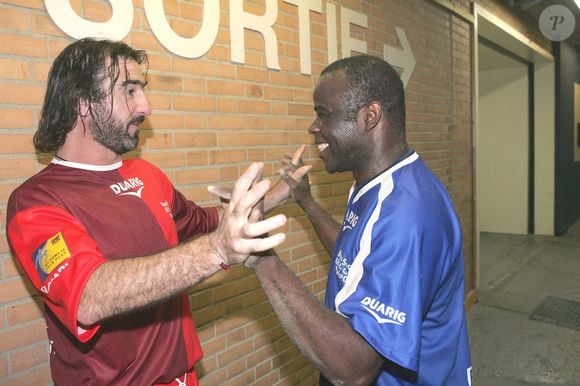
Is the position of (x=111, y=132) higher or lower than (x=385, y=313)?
higher

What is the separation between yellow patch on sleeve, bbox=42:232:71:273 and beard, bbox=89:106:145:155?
1.55ft

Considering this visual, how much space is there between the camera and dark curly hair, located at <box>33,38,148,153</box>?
1.66 m

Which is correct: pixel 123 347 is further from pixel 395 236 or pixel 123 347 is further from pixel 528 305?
pixel 528 305

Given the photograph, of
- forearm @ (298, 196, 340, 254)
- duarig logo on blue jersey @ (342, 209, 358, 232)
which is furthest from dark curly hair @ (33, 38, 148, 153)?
forearm @ (298, 196, 340, 254)

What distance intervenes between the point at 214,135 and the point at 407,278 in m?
1.58

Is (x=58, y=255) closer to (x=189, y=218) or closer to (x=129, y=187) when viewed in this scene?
(x=129, y=187)

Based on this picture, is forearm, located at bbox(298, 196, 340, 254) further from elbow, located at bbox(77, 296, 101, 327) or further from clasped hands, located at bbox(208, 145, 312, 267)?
elbow, located at bbox(77, 296, 101, 327)

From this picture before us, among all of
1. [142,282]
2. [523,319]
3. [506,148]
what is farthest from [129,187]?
[506,148]

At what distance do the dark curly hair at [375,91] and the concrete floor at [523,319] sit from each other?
3.02m

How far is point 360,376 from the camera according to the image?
1.35 meters

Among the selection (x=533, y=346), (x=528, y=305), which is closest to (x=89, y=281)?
(x=533, y=346)

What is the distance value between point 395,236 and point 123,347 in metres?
1.03

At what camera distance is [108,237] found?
157 cm

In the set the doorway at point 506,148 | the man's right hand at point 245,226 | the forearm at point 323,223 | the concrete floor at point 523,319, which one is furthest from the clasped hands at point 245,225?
the doorway at point 506,148
